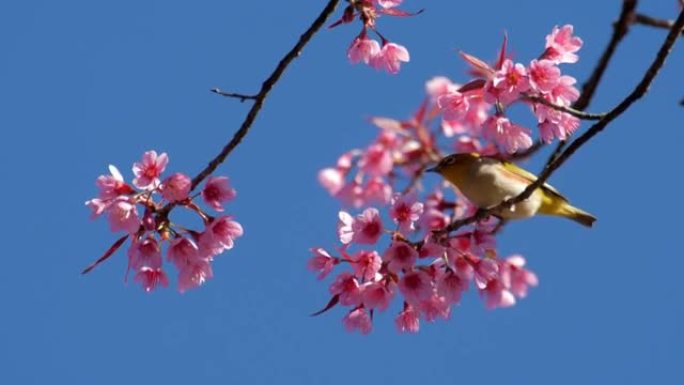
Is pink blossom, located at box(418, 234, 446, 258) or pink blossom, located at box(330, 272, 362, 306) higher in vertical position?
pink blossom, located at box(418, 234, 446, 258)

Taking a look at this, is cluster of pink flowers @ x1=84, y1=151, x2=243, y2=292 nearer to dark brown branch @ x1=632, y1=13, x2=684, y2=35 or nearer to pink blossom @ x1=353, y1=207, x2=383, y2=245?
pink blossom @ x1=353, y1=207, x2=383, y2=245

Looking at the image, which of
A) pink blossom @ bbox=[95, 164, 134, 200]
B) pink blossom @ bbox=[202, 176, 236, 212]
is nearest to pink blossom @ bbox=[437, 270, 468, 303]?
pink blossom @ bbox=[202, 176, 236, 212]

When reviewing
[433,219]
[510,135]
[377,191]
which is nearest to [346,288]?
[433,219]

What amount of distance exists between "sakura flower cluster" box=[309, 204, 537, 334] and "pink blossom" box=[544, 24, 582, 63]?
2.70 feet

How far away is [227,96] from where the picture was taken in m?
3.81

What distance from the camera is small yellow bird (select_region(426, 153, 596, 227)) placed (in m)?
5.13

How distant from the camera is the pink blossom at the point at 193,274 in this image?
4074 mm

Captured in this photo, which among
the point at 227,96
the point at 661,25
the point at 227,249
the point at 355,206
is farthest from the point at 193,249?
the point at 661,25

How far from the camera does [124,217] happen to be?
12.6 feet

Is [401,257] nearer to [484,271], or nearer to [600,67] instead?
[484,271]

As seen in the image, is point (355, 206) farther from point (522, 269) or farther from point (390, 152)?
point (522, 269)

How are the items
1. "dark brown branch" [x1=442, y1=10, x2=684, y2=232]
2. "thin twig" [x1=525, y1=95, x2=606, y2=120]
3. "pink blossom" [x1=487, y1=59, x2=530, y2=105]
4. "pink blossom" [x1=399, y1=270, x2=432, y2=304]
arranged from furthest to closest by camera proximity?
"pink blossom" [x1=399, y1=270, x2=432, y2=304] → "pink blossom" [x1=487, y1=59, x2=530, y2=105] → "thin twig" [x1=525, y1=95, x2=606, y2=120] → "dark brown branch" [x1=442, y1=10, x2=684, y2=232]

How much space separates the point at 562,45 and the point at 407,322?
58.4 inches

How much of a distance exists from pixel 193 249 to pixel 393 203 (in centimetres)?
92
